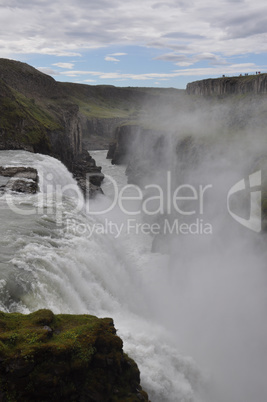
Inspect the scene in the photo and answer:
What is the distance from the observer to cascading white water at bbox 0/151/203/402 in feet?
43.3

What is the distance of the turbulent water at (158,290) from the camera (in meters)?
13.9

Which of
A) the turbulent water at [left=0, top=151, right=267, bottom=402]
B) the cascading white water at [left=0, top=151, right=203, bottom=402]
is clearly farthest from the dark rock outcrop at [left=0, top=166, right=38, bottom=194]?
the turbulent water at [left=0, top=151, right=267, bottom=402]

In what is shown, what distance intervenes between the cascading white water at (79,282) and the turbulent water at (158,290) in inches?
2.0

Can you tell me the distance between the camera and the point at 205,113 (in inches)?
2579

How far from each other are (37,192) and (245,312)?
1702 cm

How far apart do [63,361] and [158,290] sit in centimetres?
1912

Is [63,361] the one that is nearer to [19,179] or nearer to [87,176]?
[19,179]

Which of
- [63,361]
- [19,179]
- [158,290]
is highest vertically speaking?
[19,179]

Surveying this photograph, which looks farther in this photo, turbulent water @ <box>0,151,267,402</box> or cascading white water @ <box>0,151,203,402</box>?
turbulent water @ <box>0,151,267,402</box>

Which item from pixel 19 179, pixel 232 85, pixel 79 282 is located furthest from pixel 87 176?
pixel 79 282

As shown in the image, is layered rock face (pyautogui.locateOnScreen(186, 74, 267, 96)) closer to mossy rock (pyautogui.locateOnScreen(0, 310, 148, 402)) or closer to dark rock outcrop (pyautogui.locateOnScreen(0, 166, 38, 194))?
dark rock outcrop (pyautogui.locateOnScreen(0, 166, 38, 194))

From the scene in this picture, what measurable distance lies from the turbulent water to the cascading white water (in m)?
0.05

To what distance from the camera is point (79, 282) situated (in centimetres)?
1656

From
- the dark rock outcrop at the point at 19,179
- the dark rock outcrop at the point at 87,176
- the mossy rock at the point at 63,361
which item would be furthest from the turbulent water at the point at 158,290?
the dark rock outcrop at the point at 87,176
